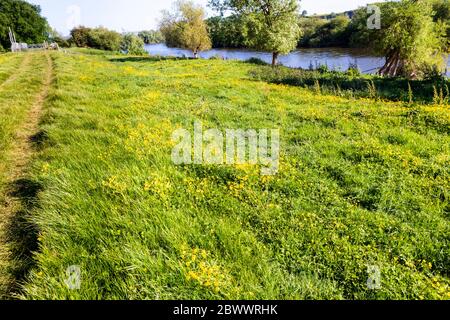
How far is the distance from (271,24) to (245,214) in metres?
31.6

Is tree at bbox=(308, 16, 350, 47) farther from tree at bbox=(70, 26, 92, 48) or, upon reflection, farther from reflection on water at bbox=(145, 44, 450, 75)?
tree at bbox=(70, 26, 92, 48)

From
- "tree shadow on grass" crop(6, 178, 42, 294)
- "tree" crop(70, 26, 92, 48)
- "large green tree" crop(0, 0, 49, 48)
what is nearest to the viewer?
"tree shadow on grass" crop(6, 178, 42, 294)

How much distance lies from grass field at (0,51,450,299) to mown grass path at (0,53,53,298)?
27cm

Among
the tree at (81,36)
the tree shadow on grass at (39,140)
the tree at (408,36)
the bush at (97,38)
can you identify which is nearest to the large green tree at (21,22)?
the tree at (81,36)

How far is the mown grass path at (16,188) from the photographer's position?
481cm

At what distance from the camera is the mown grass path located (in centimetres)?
481

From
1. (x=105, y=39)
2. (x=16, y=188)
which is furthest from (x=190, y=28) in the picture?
(x=105, y=39)

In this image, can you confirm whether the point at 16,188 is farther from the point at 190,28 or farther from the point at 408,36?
the point at 190,28

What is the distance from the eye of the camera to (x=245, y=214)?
5.93m

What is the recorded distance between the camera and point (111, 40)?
3952 inches

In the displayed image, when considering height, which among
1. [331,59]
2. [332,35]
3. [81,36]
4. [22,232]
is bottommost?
[22,232]

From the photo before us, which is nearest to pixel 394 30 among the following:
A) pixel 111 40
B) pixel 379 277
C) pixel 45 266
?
pixel 379 277

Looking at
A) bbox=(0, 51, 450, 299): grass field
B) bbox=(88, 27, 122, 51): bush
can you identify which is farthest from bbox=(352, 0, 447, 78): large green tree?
bbox=(88, 27, 122, 51): bush
